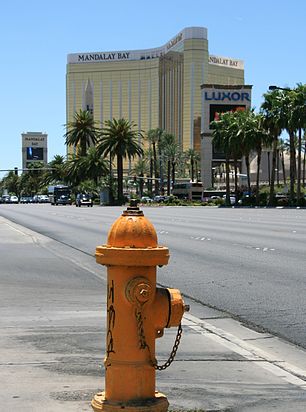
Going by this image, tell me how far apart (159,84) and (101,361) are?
616 feet

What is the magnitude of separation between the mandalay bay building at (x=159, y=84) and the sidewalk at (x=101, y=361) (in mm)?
180586

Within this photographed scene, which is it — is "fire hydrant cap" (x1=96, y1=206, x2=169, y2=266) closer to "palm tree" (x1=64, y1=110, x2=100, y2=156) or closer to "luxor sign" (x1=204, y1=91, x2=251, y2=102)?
"palm tree" (x1=64, y1=110, x2=100, y2=156)

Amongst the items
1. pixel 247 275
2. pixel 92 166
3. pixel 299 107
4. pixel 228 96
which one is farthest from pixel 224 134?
pixel 247 275

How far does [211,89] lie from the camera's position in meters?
154

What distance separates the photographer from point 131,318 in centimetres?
397

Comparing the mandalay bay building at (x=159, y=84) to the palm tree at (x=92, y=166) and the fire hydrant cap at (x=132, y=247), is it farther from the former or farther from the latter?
the fire hydrant cap at (x=132, y=247)

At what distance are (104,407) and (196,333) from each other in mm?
4211

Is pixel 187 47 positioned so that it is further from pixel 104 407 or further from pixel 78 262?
pixel 104 407

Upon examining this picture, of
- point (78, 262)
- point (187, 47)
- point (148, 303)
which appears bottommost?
point (78, 262)

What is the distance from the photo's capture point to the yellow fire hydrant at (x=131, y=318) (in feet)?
12.9

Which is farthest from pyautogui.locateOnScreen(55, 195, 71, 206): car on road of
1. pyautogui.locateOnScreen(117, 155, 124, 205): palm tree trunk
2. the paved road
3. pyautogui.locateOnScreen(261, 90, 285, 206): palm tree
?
the paved road

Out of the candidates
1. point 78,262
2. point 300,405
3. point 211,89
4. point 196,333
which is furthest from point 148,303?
point 211,89

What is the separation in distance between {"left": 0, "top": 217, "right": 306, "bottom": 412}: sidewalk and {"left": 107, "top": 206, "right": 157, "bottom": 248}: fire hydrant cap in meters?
1.58

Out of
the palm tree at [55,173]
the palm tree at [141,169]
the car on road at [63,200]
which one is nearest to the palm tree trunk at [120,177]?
the car on road at [63,200]
